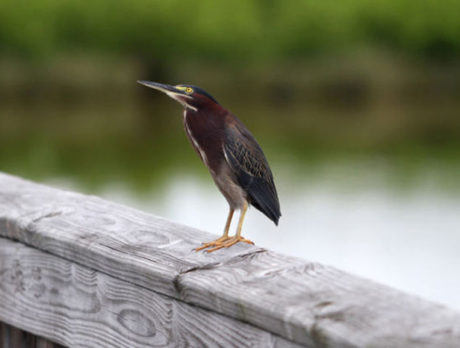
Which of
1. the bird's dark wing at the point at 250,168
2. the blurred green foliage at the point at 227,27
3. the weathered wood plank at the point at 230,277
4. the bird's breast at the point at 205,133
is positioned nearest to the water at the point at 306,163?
the blurred green foliage at the point at 227,27

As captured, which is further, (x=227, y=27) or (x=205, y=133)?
(x=227, y=27)

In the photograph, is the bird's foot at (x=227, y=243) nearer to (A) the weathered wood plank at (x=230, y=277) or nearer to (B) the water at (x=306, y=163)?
(A) the weathered wood plank at (x=230, y=277)

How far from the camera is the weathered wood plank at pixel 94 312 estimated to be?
127 centimetres

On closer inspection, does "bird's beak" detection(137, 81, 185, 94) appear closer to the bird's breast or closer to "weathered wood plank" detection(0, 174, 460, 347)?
the bird's breast

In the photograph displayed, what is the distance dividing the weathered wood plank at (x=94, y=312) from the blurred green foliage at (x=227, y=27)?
772 inches

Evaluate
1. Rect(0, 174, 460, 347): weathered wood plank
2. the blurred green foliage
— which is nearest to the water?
the blurred green foliage

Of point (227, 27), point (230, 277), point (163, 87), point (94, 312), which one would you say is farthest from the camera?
point (227, 27)

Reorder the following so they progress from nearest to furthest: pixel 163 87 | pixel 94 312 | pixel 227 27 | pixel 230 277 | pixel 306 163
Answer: pixel 230 277, pixel 94 312, pixel 163 87, pixel 306 163, pixel 227 27

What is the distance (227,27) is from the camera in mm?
23703

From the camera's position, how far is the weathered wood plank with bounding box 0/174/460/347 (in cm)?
106

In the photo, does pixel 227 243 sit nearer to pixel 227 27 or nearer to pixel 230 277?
pixel 230 277

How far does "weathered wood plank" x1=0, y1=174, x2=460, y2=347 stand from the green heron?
18 centimetres

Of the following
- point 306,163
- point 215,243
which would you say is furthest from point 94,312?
point 306,163

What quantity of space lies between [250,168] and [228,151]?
0.24 feet
